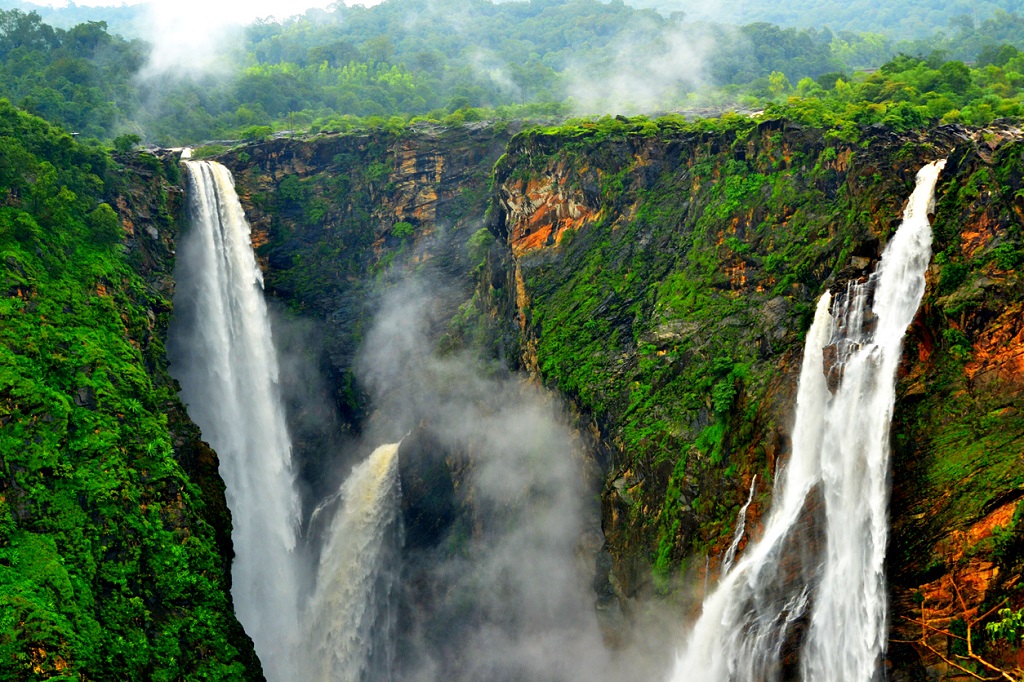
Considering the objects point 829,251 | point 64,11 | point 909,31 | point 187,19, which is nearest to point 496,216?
point 829,251

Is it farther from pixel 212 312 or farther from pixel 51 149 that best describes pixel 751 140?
pixel 51 149

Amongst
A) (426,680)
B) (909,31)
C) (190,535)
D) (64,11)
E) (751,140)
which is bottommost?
(426,680)

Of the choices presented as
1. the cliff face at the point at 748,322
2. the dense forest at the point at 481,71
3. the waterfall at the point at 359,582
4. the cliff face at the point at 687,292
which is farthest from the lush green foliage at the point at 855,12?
the waterfall at the point at 359,582

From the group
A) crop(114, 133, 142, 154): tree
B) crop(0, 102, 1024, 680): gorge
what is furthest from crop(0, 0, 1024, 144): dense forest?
crop(114, 133, 142, 154): tree

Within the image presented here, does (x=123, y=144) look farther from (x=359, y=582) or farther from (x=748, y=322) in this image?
(x=748, y=322)

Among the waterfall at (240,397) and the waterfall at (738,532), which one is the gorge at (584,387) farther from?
the waterfall at (240,397)

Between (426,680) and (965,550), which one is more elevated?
(965,550)

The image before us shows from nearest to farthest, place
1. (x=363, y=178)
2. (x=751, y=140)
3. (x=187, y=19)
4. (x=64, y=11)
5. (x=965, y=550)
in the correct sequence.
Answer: (x=965, y=550) < (x=751, y=140) < (x=363, y=178) < (x=187, y=19) < (x=64, y=11)

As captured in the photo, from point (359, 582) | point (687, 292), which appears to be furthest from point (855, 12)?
point (359, 582)
